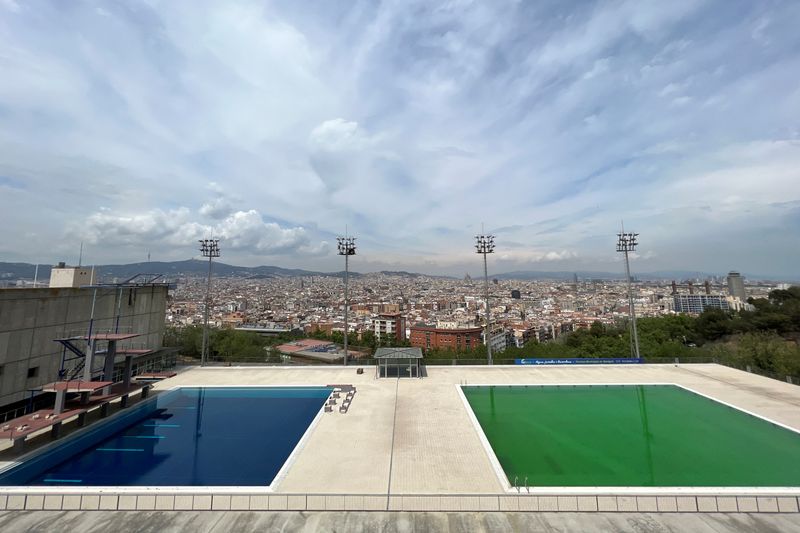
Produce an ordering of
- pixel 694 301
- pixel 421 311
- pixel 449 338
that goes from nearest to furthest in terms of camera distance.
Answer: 1. pixel 449 338
2. pixel 421 311
3. pixel 694 301

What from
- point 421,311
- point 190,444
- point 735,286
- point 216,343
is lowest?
point 190,444

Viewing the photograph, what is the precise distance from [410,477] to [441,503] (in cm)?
153

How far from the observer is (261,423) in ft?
47.6

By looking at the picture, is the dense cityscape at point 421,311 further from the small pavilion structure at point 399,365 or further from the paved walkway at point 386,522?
the paved walkway at point 386,522

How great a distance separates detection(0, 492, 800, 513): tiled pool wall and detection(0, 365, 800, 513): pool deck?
0.02m

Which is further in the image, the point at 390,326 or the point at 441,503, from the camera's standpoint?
the point at 390,326

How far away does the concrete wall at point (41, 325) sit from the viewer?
13914 mm

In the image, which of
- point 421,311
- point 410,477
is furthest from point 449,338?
point 410,477

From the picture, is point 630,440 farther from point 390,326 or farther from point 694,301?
point 694,301

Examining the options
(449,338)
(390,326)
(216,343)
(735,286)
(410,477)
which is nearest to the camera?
(410,477)

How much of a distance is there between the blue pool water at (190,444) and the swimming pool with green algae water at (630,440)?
25.8ft

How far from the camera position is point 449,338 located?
7319 centimetres

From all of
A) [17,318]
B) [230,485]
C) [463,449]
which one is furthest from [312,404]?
[17,318]

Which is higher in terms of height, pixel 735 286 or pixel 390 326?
pixel 735 286
